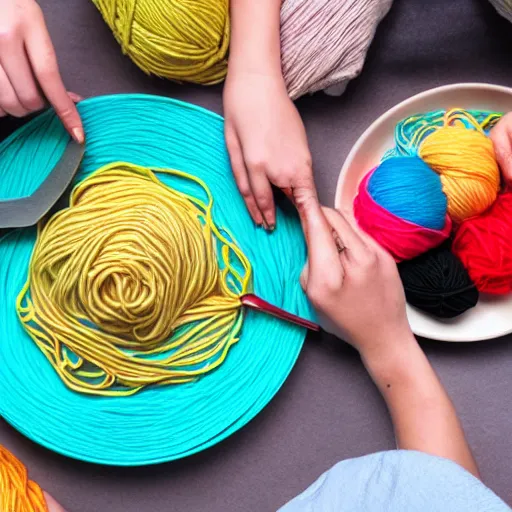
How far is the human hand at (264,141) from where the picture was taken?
571mm

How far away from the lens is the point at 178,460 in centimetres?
63

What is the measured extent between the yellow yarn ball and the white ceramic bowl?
4cm

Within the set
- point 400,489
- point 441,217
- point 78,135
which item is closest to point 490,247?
point 441,217

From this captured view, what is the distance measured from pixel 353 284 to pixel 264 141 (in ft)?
0.49

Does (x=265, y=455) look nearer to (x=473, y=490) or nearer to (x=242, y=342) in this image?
(x=242, y=342)

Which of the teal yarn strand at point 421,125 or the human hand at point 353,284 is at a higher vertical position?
the teal yarn strand at point 421,125

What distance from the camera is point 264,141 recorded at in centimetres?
57

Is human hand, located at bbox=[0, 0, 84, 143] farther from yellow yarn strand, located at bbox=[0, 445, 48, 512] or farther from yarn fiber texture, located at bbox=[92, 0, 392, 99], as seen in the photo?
yellow yarn strand, located at bbox=[0, 445, 48, 512]

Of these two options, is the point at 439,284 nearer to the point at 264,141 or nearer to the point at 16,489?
the point at 264,141

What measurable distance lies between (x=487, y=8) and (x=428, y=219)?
25cm

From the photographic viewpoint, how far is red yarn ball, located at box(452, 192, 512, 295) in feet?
1.90

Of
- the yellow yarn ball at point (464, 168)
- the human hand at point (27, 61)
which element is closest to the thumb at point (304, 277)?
the yellow yarn ball at point (464, 168)

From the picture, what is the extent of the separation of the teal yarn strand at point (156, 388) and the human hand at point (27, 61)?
29 mm

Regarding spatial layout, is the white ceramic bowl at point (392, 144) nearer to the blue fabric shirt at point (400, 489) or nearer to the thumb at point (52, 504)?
the blue fabric shirt at point (400, 489)
